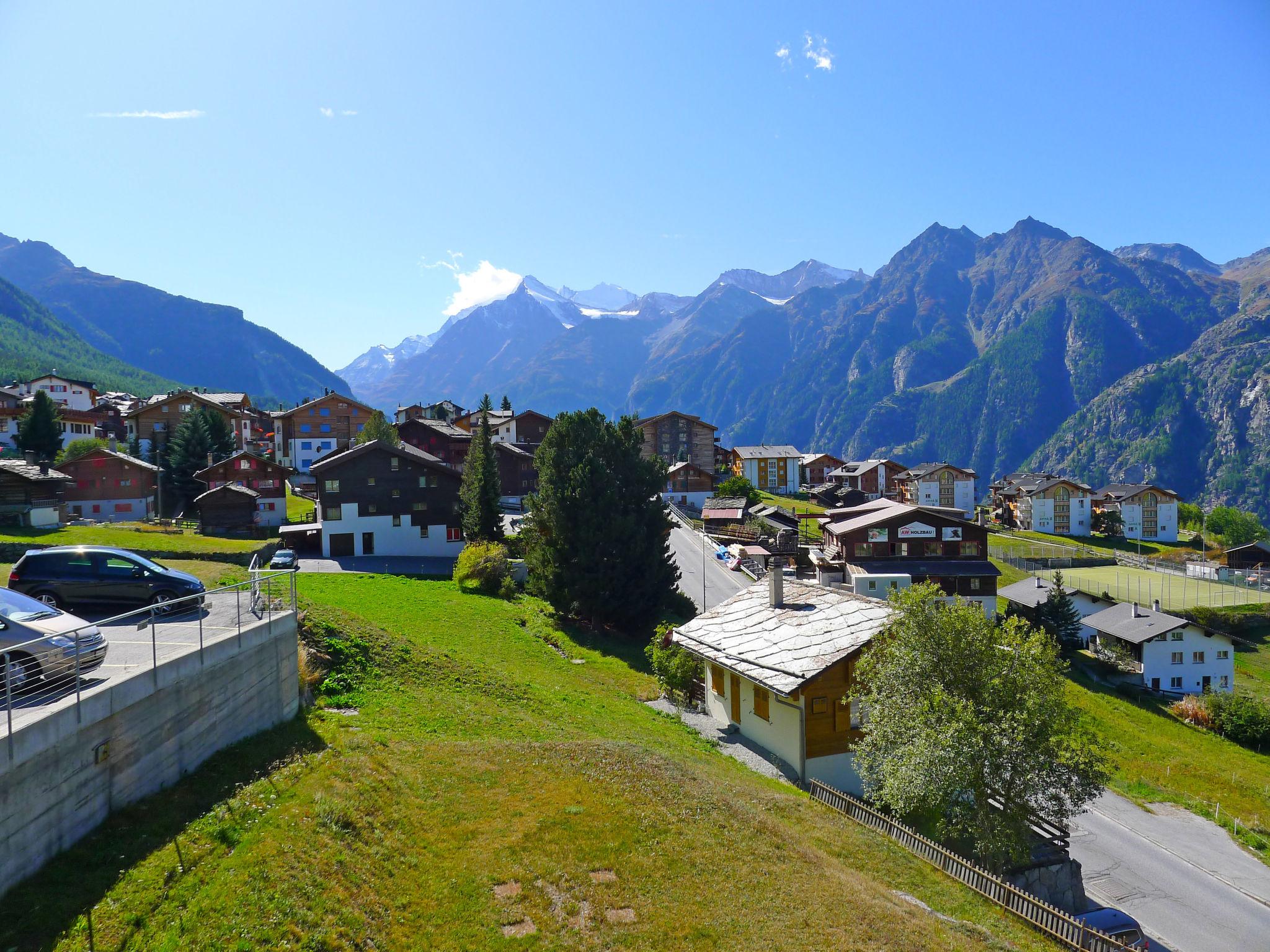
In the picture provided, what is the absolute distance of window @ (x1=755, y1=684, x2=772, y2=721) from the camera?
92.7ft

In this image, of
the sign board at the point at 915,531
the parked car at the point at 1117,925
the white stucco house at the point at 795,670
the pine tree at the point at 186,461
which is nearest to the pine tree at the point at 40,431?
the pine tree at the point at 186,461

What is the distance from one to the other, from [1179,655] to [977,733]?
59.5 meters

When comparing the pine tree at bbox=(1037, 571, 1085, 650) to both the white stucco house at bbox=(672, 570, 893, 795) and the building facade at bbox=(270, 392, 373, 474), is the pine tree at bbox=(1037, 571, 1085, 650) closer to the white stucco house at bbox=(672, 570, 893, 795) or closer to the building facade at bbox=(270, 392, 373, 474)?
the white stucco house at bbox=(672, 570, 893, 795)

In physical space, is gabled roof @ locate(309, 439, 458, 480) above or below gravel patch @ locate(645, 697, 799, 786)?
above

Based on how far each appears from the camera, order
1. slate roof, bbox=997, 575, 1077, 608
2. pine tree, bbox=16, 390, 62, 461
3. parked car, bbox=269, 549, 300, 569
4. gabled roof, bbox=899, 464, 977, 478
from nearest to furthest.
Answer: parked car, bbox=269, 549, 300, 569, slate roof, bbox=997, 575, 1077, 608, pine tree, bbox=16, 390, 62, 461, gabled roof, bbox=899, 464, 977, 478

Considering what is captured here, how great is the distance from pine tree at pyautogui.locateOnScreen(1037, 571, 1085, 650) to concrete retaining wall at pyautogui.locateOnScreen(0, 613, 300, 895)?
72715mm

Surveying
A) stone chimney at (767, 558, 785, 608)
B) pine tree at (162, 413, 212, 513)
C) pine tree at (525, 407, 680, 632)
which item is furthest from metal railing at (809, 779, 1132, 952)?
pine tree at (162, 413, 212, 513)

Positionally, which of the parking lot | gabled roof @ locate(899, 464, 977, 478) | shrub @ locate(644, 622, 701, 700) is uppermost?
the parking lot

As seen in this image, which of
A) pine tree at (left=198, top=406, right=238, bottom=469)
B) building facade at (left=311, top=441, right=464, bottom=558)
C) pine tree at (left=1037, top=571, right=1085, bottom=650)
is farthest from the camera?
pine tree at (left=198, top=406, right=238, bottom=469)

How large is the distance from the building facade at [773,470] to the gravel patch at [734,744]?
120 m

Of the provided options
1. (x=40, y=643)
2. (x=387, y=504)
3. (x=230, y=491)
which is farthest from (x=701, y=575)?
(x=40, y=643)

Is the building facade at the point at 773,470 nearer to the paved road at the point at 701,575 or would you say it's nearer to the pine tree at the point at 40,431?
the paved road at the point at 701,575

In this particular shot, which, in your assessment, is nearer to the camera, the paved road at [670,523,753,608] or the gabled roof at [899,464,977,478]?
the paved road at [670,523,753,608]

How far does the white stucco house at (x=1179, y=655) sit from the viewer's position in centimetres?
6225
